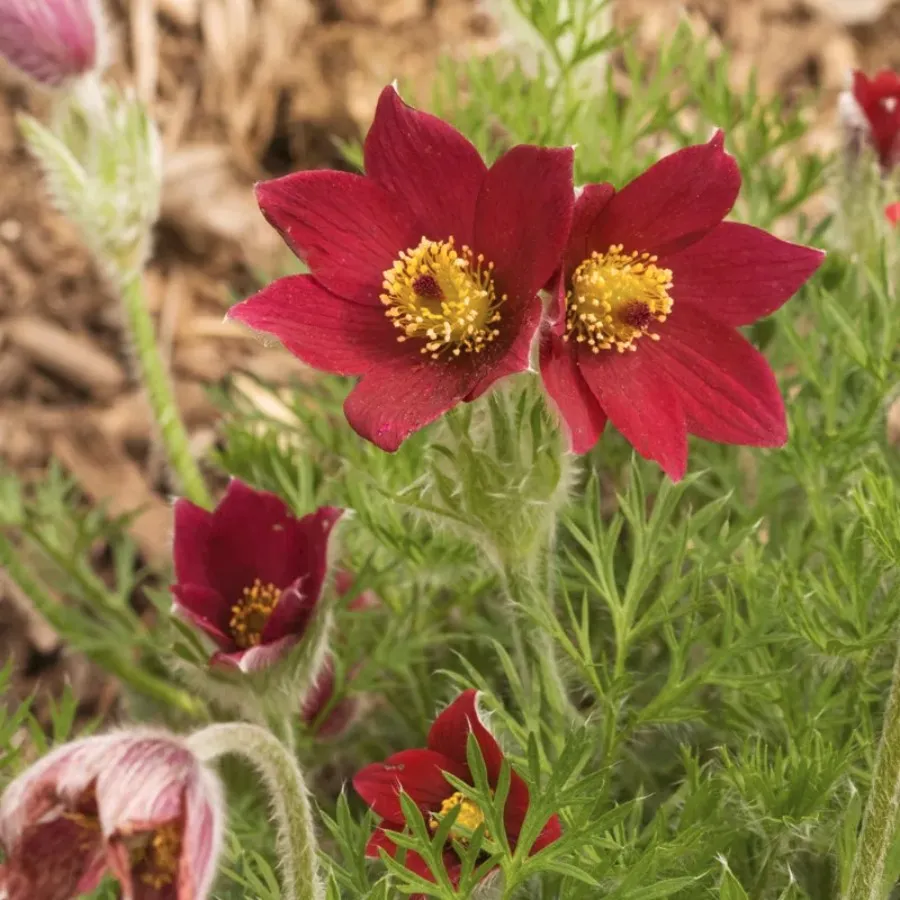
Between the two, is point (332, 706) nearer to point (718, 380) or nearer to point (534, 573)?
point (534, 573)

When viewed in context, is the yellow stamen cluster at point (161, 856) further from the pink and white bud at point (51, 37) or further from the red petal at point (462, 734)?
the pink and white bud at point (51, 37)

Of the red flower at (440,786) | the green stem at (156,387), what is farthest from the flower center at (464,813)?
the green stem at (156,387)

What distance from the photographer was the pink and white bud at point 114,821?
Answer: 648 mm

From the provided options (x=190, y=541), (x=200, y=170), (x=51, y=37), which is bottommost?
(x=200, y=170)

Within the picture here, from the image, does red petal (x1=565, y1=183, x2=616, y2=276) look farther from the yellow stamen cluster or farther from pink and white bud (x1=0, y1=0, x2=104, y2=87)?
pink and white bud (x1=0, y1=0, x2=104, y2=87)

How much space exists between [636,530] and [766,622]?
0.11 meters

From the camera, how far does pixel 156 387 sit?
4.21 ft

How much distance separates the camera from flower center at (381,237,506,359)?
2.55 ft

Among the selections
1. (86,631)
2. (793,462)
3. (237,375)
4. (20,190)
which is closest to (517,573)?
(793,462)

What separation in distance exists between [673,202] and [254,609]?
1.50 feet

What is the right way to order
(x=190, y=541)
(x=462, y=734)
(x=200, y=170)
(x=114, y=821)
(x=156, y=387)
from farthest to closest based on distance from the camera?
1. (x=200, y=170)
2. (x=156, y=387)
3. (x=190, y=541)
4. (x=462, y=734)
5. (x=114, y=821)

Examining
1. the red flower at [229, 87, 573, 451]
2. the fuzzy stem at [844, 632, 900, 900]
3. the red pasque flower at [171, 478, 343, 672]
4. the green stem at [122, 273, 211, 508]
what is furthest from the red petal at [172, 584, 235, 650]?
the fuzzy stem at [844, 632, 900, 900]

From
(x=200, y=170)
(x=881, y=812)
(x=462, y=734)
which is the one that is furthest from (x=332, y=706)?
(x=200, y=170)

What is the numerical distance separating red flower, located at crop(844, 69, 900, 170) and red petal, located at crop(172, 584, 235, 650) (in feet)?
2.42
